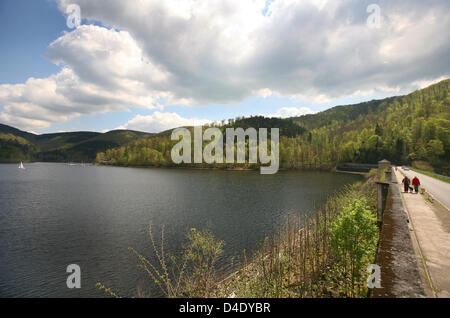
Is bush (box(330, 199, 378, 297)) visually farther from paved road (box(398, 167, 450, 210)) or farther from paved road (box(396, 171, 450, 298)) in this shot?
paved road (box(398, 167, 450, 210))

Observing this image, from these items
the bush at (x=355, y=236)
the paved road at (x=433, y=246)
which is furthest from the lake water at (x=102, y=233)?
the paved road at (x=433, y=246)

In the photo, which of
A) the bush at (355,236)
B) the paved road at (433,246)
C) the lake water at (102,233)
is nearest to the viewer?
the paved road at (433,246)

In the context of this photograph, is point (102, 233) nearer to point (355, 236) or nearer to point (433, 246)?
point (355, 236)

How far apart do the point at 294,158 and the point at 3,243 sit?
4226 inches

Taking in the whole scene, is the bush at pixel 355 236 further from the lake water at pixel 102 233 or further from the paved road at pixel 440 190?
the paved road at pixel 440 190

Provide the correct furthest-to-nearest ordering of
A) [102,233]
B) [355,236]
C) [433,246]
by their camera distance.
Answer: [102,233], [433,246], [355,236]

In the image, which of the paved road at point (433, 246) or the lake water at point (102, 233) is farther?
the lake water at point (102, 233)

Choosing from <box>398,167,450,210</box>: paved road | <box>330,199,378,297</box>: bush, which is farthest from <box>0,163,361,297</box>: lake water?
<box>398,167,450,210</box>: paved road

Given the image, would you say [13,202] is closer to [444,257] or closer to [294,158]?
[444,257]

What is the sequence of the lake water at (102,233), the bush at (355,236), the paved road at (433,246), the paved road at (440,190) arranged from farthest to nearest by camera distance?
the paved road at (440,190), the lake water at (102,233), the bush at (355,236), the paved road at (433,246)

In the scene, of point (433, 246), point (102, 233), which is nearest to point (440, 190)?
point (433, 246)

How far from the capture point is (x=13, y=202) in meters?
31.0

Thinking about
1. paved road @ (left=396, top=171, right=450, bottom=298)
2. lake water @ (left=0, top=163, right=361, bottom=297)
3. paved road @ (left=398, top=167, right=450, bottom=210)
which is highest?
paved road @ (left=396, top=171, right=450, bottom=298)
